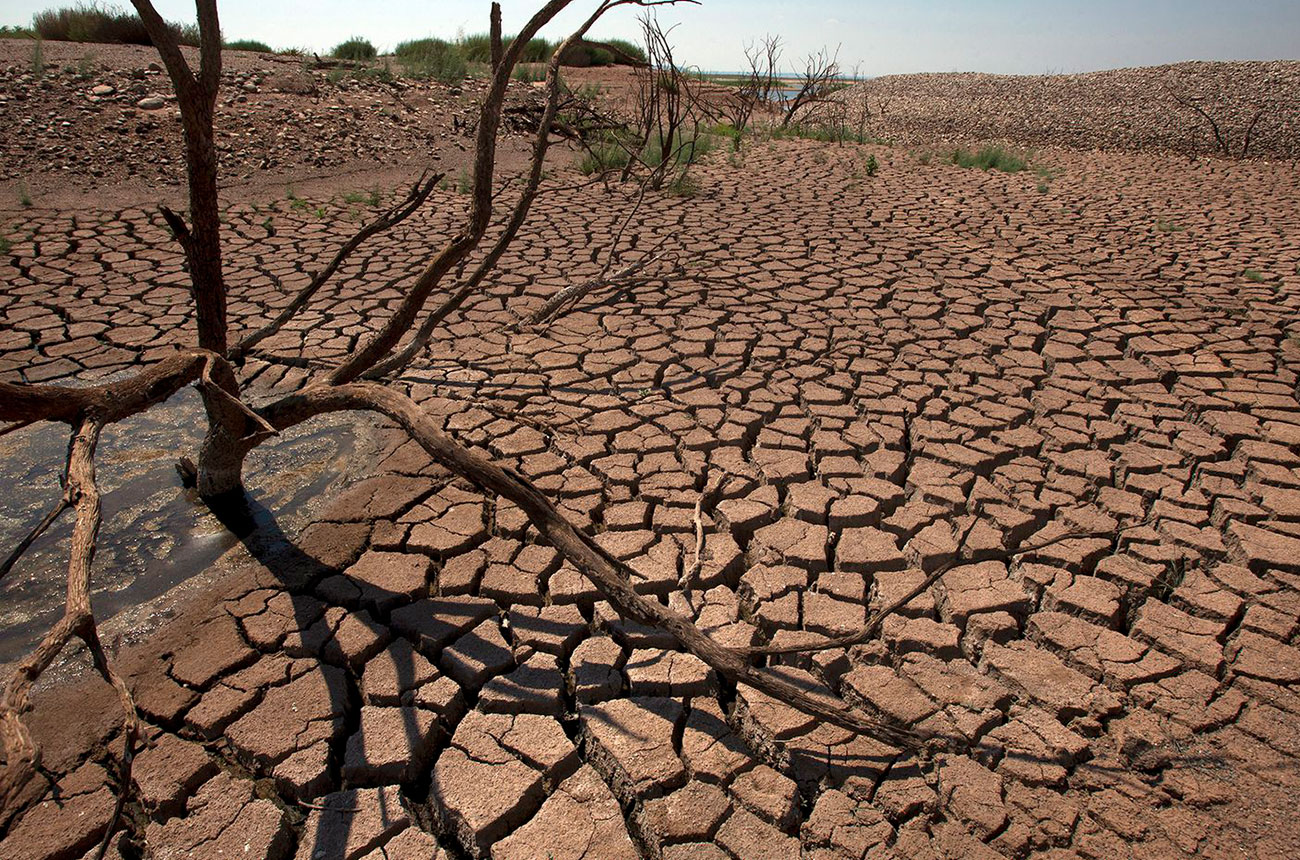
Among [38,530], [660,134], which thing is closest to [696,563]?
[38,530]

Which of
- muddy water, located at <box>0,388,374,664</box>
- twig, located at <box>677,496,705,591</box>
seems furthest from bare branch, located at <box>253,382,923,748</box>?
muddy water, located at <box>0,388,374,664</box>

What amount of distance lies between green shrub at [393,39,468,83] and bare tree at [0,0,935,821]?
9.67 metres

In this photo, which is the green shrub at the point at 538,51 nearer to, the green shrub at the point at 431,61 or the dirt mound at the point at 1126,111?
the green shrub at the point at 431,61

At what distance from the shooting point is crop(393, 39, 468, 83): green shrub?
→ 11.5 metres

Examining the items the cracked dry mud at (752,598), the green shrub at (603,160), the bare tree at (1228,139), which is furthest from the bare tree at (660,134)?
the bare tree at (1228,139)

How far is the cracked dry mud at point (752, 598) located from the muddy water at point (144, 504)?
0.63ft

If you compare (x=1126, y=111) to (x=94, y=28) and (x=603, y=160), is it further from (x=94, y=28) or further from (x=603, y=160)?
(x=94, y=28)

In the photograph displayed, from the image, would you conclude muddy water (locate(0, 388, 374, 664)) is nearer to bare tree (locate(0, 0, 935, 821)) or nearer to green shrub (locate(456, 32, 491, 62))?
bare tree (locate(0, 0, 935, 821))

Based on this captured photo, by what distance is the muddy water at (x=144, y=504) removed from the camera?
7.46 feet

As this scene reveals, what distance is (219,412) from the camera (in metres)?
2.51

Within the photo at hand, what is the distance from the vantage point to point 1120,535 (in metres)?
2.63

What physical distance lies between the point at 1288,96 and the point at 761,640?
16.0 metres

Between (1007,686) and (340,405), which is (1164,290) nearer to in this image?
(1007,686)

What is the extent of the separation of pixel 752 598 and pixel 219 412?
1.69 metres
